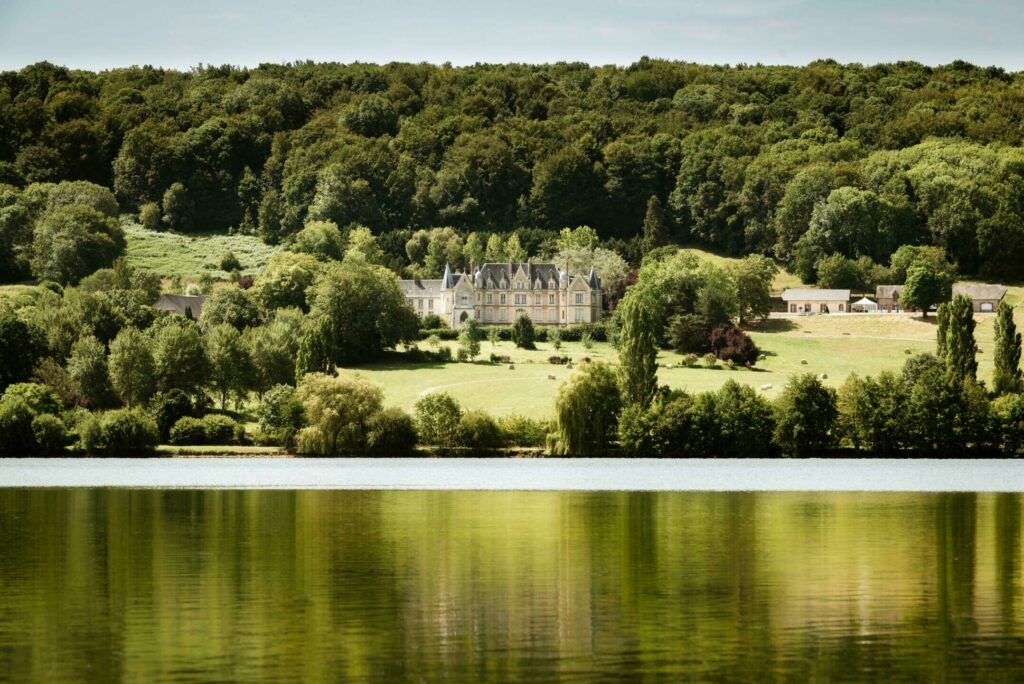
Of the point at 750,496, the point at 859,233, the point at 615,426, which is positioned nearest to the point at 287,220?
the point at 859,233

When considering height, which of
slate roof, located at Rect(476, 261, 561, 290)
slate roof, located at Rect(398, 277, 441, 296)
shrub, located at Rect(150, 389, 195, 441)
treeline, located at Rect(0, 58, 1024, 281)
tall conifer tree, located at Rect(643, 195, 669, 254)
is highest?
treeline, located at Rect(0, 58, 1024, 281)

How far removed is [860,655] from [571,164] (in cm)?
15516

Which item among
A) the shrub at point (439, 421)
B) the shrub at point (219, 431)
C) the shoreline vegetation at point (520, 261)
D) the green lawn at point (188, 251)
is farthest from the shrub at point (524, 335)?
the shrub at point (219, 431)

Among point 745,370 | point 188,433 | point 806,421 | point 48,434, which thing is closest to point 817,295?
point 745,370

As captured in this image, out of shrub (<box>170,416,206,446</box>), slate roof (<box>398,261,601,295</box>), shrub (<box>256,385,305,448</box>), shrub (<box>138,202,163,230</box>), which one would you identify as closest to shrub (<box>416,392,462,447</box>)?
shrub (<box>256,385,305,448</box>)

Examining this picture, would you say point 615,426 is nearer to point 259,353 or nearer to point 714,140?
point 259,353

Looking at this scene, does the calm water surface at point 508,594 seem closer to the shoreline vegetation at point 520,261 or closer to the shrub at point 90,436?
the shrub at point 90,436

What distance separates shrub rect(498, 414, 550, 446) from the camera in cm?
8231

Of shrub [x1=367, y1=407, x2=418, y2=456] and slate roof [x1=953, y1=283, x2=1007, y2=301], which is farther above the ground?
slate roof [x1=953, y1=283, x2=1007, y2=301]

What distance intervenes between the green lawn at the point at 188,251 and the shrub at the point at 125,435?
74394mm

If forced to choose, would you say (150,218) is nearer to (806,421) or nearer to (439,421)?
(439,421)

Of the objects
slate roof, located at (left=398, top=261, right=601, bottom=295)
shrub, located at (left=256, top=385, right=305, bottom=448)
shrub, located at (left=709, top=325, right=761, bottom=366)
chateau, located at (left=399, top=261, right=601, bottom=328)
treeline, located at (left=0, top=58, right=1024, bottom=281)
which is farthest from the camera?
treeline, located at (left=0, top=58, right=1024, bottom=281)

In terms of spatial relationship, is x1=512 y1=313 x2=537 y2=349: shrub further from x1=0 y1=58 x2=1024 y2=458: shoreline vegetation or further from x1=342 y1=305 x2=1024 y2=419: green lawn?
x1=342 y1=305 x2=1024 y2=419: green lawn

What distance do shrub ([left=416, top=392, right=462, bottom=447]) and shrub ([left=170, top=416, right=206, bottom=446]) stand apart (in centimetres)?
1136
